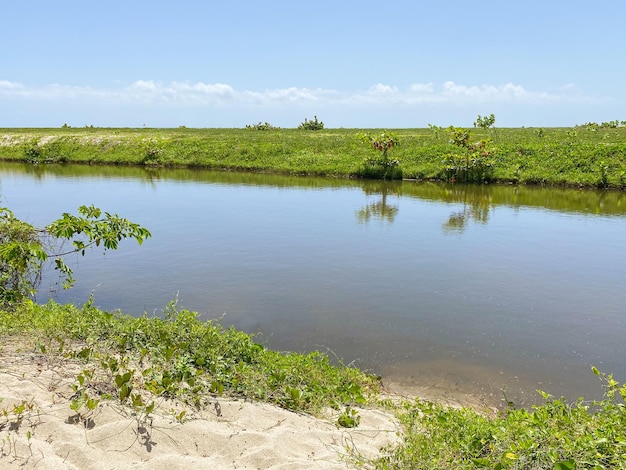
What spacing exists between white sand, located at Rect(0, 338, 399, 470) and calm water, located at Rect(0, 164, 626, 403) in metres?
2.87

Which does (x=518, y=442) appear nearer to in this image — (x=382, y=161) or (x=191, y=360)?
(x=191, y=360)

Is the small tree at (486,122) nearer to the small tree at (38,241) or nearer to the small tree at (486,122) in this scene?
the small tree at (486,122)

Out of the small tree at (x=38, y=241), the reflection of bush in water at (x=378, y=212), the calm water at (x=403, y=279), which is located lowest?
the calm water at (x=403, y=279)

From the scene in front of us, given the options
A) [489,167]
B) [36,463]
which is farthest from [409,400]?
[489,167]

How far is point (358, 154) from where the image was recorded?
37719mm

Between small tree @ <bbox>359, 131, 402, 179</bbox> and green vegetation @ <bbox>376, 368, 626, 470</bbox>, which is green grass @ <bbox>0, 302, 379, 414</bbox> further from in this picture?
small tree @ <bbox>359, 131, 402, 179</bbox>

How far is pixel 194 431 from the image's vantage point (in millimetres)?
4938

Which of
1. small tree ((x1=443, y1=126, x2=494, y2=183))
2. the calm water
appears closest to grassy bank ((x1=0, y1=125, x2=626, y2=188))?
small tree ((x1=443, y1=126, x2=494, y2=183))

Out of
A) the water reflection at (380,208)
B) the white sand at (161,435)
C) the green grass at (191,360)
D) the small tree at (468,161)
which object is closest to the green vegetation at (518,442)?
the white sand at (161,435)

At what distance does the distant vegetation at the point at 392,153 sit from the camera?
30.8m

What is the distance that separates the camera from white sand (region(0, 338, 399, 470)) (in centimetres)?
440

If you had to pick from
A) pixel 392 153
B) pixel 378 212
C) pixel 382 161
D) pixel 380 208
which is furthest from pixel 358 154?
pixel 378 212

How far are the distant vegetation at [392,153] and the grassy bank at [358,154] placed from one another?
6cm

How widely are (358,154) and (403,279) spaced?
26.4 metres
